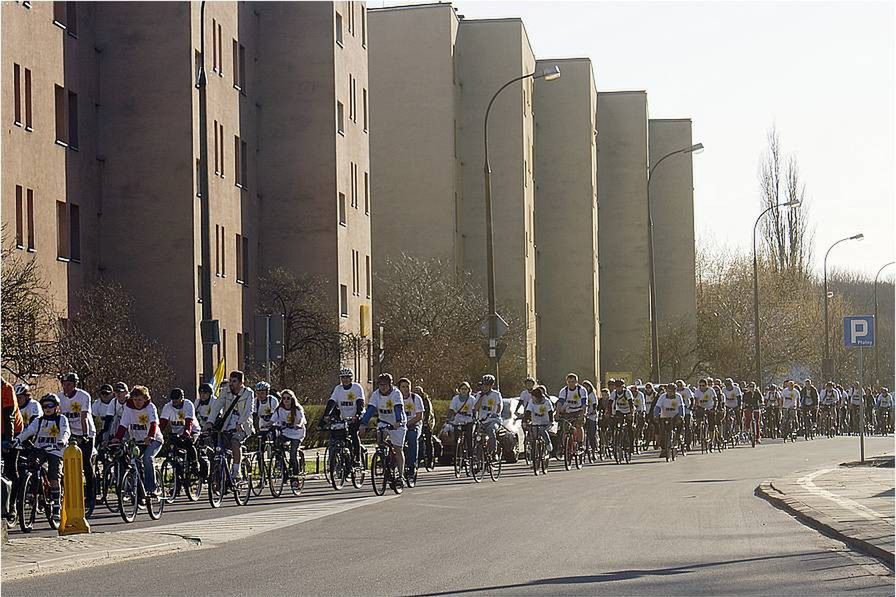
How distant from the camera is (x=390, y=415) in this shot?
75.0 feet

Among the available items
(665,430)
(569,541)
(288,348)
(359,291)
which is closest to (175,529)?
(569,541)

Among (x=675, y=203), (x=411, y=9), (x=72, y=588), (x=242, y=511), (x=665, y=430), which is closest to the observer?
(x=72, y=588)

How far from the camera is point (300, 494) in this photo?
2277 cm

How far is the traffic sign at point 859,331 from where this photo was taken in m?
27.1

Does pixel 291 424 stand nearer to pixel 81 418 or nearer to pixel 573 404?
pixel 81 418

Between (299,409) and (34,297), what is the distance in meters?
7.52

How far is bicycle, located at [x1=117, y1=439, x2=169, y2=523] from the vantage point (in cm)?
1852

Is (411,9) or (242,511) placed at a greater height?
(411,9)

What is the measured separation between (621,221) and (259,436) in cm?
7162

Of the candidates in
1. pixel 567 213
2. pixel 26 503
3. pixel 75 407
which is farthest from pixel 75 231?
Answer: pixel 567 213

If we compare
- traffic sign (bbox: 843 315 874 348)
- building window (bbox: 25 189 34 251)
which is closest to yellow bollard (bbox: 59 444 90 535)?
traffic sign (bbox: 843 315 874 348)

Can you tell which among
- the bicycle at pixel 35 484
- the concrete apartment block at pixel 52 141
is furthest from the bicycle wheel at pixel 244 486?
the concrete apartment block at pixel 52 141

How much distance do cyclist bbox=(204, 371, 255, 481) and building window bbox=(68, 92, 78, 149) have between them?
2011cm

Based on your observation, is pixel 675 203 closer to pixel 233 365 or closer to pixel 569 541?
pixel 233 365
